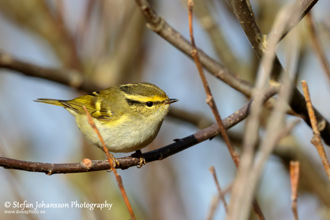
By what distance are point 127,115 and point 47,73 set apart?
770 mm

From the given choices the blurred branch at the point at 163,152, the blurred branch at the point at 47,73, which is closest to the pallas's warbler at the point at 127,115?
the blurred branch at the point at 47,73

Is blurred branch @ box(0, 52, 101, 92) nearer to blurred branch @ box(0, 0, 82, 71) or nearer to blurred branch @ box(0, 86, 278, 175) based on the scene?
Answer: blurred branch @ box(0, 0, 82, 71)

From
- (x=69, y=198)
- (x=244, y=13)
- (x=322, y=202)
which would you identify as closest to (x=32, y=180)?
(x=69, y=198)

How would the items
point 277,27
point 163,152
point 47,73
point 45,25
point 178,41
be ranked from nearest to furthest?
point 277,27 < point 163,152 < point 178,41 < point 47,73 < point 45,25

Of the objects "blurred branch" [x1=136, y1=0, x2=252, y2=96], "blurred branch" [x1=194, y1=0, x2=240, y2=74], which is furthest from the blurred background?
"blurred branch" [x1=136, y1=0, x2=252, y2=96]

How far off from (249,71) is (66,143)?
7.78ft

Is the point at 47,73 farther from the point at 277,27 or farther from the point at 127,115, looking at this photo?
the point at 277,27

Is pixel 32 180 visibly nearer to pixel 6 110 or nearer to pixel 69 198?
pixel 69 198

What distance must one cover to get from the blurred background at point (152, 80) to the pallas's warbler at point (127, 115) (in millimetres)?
538

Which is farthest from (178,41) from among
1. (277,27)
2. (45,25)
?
(45,25)

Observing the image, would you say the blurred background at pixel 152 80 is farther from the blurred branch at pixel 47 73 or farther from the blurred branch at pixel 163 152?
the blurred branch at pixel 163 152

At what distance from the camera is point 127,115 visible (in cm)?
325

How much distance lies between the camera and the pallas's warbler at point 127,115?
3.01 metres

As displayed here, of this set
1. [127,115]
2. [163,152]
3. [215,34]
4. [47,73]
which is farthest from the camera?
[215,34]
